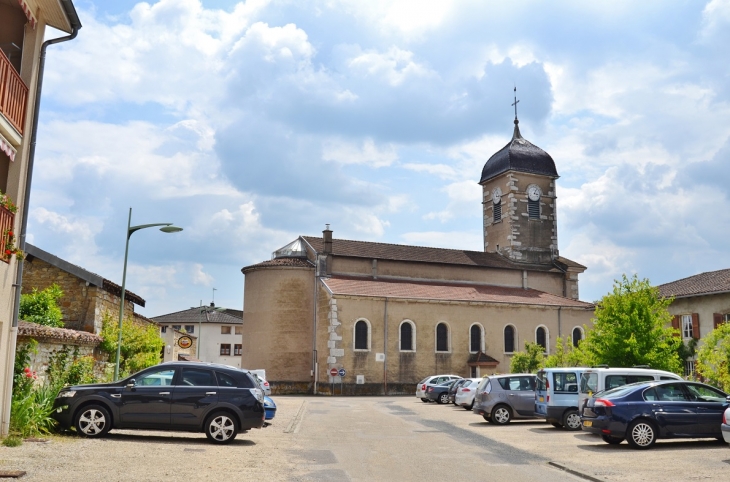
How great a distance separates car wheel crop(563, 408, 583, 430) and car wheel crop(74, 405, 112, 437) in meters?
11.4

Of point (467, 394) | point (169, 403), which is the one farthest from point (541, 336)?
point (169, 403)

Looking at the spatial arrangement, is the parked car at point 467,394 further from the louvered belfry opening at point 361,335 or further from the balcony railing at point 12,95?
the balcony railing at point 12,95

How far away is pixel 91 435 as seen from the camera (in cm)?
1332

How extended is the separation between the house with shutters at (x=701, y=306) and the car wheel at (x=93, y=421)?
85.1ft

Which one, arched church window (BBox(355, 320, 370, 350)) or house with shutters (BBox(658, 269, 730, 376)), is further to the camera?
arched church window (BBox(355, 320, 370, 350))

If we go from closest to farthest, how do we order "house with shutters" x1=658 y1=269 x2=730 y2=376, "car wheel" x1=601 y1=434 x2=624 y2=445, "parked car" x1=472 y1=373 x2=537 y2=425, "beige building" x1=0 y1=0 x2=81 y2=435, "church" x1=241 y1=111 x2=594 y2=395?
"beige building" x1=0 y1=0 x2=81 y2=435 < "car wheel" x1=601 y1=434 x2=624 y2=445 < "parked car" x1=472 y1=373 x2=537 y2=425 < "house with shutters" x1=658 y1=269 x2=730 y2=376 < "church" x1=241 y1=111 x2=594 y2=395

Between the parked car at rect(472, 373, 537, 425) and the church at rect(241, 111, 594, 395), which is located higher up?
the church at rect(241, 111, 594, 395)

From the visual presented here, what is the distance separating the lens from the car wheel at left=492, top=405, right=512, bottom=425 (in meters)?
19.9

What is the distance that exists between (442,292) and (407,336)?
182 inches

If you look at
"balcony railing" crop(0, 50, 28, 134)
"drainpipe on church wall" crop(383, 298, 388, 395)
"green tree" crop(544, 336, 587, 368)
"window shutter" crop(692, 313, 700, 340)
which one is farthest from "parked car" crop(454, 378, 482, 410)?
"balcony railing" crop(0, 50, 28, 134)

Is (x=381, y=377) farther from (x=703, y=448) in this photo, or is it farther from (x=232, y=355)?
(x=232, y=355)

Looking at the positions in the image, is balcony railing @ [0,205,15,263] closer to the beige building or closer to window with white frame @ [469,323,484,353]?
the beige building

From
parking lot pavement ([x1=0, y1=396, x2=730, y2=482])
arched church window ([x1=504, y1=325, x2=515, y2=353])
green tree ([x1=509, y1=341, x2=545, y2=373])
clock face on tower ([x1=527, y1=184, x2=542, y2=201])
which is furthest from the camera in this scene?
clock face on tower ([x1=527, y1=184, x2=542, y2=201])

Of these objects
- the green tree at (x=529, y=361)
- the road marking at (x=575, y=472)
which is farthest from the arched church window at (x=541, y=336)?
the road marking at (x=575, y=472)
